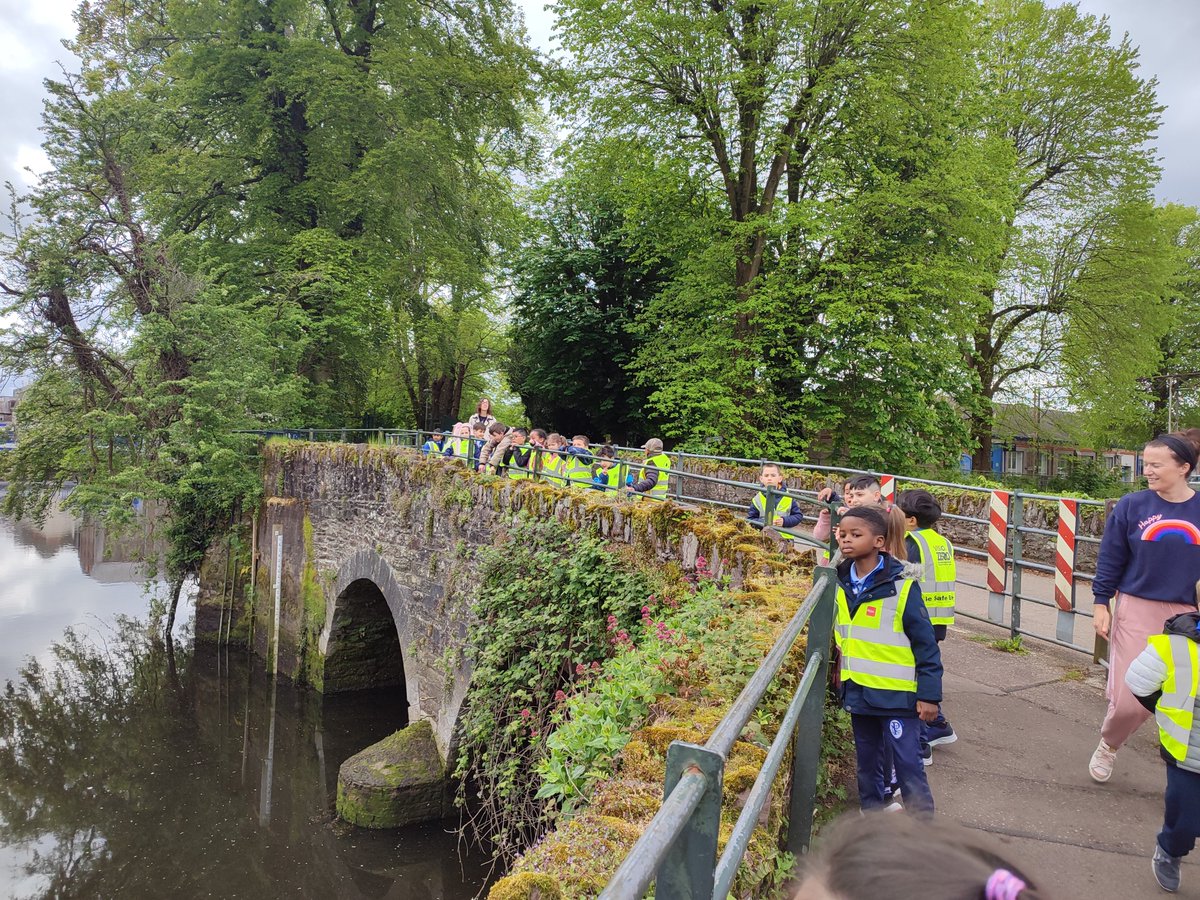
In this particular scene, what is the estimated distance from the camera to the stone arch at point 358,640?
1401 centimetres

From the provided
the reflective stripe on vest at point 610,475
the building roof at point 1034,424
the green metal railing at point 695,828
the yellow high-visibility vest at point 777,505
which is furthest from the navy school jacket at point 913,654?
the building roof at point 1034,424

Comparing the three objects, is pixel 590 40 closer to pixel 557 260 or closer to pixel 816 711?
pixel 557 260

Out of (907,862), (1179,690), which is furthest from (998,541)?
(907,862)

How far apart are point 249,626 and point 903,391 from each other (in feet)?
52.3

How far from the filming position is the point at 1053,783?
3.69 metres

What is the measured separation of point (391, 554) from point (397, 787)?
11.4 ft

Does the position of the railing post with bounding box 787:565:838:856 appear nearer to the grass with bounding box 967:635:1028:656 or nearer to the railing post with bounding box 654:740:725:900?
the railing post with bounding box 654:740:725:900

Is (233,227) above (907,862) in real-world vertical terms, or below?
above

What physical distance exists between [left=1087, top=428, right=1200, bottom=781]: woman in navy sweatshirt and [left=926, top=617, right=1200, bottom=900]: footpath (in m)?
0.26

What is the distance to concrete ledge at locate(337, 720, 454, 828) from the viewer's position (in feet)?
31.9

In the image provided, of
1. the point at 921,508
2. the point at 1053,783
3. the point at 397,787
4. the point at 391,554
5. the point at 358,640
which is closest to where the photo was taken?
the point at 1053,783

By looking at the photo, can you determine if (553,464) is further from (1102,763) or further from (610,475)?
(1102,763)

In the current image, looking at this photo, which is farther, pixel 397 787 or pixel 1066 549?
pixel 397 787


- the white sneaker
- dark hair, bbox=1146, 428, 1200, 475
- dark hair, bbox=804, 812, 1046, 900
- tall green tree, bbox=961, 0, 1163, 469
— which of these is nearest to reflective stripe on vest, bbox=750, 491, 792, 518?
the white sneaker
